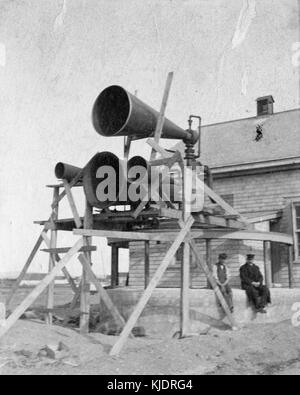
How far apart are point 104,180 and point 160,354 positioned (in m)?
3.45

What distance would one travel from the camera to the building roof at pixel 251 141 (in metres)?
15.7

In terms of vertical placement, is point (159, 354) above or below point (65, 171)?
below

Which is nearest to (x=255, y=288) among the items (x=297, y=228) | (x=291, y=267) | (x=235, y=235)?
(x=235, y=235)

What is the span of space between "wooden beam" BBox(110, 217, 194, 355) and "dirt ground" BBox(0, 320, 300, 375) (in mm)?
208

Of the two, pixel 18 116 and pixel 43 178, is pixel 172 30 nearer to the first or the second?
pixel 18 116

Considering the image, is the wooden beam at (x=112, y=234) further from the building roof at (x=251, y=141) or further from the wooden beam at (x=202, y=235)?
the building roof at (x=251, y=141)

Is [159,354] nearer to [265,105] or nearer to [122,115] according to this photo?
[122,115]

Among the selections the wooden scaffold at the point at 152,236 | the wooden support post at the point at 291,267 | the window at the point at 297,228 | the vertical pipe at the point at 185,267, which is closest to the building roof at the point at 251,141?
the window at the point at 297,228

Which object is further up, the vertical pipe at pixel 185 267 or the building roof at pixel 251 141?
the building roof at pixel 251 141

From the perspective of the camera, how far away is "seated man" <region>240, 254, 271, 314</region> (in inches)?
433

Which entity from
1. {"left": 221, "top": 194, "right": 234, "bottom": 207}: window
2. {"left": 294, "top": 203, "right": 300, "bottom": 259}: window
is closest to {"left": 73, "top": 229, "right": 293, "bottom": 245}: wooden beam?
{"left": 294, "top": 203, "right": 300, "bottom": 259}: window

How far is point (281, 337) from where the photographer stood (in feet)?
30.5

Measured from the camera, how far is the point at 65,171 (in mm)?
10188

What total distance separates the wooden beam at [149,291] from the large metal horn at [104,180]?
1.32 m
